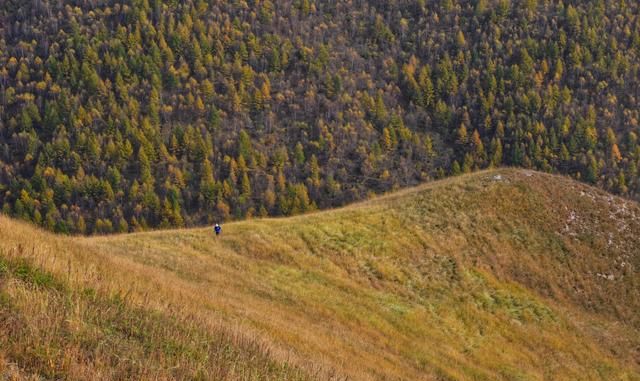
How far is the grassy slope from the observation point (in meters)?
9.63

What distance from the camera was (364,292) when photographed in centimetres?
3014

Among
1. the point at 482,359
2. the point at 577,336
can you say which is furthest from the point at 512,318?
the point at 482,359

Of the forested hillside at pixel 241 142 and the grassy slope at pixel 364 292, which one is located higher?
the grassy slope at pixel 364 292

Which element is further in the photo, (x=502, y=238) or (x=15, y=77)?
(x=15, y=77)

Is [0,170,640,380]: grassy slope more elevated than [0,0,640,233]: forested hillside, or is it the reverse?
[0,170,640,380]: grassy slope

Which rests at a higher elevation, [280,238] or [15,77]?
[280,238]

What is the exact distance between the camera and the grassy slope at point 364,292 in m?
9.63

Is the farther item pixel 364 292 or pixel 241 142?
pixel 241 142

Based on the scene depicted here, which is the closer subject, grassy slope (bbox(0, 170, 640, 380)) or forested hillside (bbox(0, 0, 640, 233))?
grassy slope (bbox(0, 170, 640, 380))

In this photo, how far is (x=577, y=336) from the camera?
3353 cm

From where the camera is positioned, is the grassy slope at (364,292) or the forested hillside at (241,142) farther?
the forested hillside at (241,142)

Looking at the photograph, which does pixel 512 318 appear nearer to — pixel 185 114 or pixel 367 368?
pixel 367 368

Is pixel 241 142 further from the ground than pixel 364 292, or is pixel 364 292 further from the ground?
pixel 364 292

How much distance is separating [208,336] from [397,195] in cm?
3557
